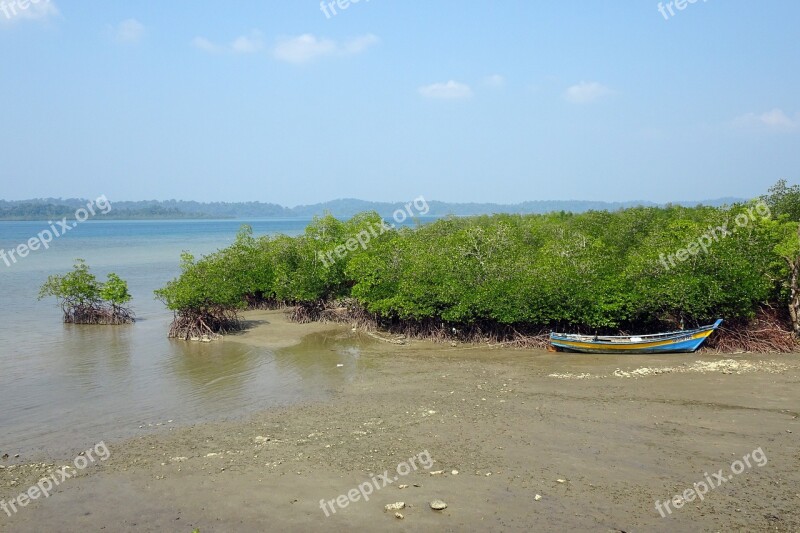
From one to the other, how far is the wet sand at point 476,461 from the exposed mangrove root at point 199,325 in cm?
1161

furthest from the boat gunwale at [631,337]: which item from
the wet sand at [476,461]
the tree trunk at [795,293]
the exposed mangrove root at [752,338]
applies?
the tree trunk at [795,293]

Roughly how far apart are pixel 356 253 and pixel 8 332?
1867 centimetres

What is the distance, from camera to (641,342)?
23.0 m

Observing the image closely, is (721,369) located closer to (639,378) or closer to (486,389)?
(639,378)

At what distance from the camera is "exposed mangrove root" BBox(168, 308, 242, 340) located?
28.8 meters

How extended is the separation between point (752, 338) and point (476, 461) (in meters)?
16.1

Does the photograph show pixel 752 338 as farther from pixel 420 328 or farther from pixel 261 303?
pixel 261 303

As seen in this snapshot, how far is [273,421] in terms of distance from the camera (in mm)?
16406

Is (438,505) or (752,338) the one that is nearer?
(438,505)

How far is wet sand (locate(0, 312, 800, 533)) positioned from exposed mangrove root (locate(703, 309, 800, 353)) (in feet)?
9.66

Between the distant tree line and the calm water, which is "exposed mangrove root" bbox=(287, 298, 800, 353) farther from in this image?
the calm water

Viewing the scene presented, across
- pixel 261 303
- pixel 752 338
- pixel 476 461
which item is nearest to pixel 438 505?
pixel 476 461

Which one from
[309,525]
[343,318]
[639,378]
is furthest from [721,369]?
[343,318]

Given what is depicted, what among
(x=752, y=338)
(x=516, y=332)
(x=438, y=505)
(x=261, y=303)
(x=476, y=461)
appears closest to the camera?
(x=438, y=505)
